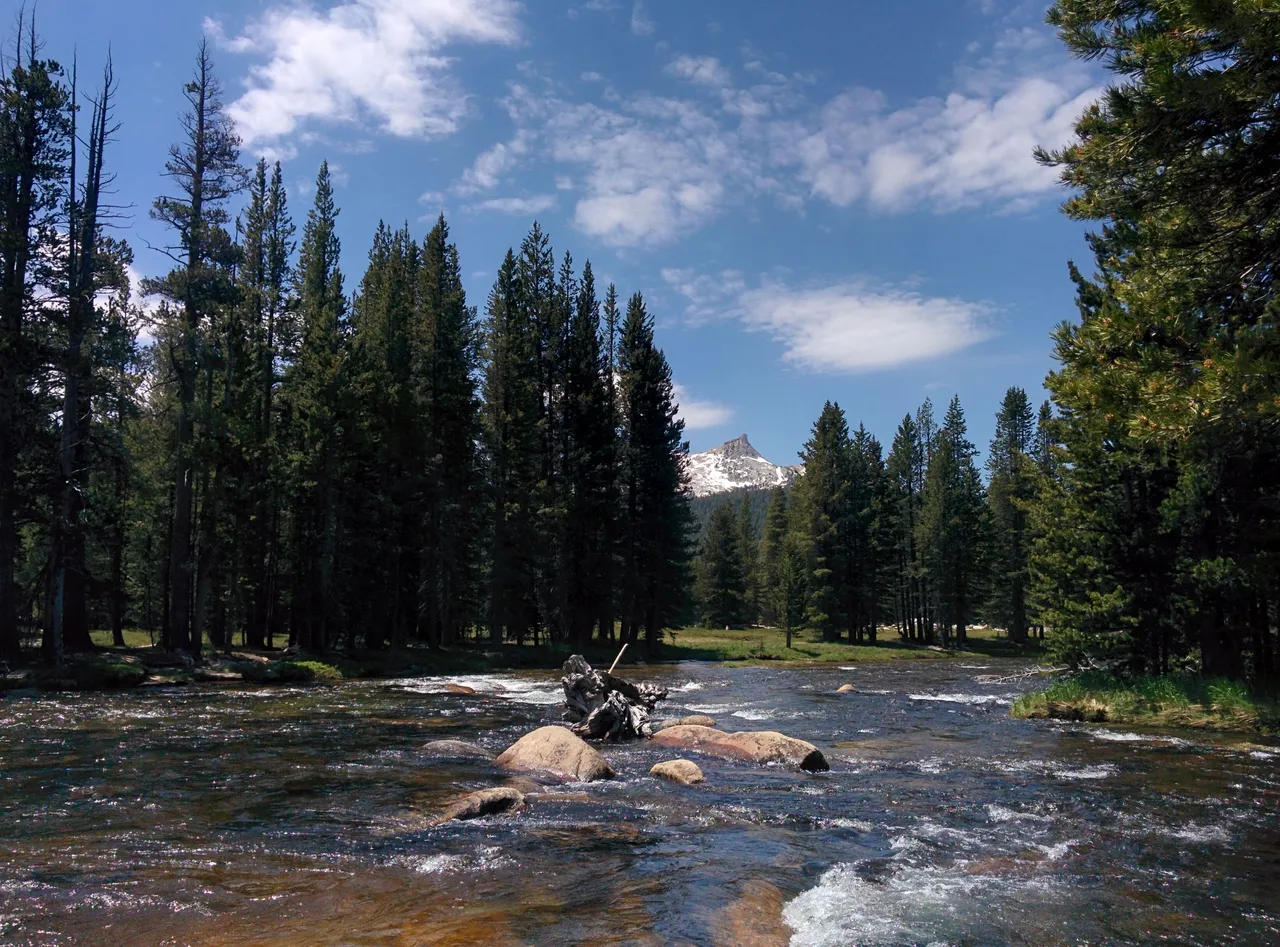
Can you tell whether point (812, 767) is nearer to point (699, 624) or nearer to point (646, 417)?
point (646, 417)

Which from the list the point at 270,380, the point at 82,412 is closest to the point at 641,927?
the point at 82,412

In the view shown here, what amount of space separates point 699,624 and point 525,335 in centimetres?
5875

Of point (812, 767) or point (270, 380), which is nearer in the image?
point (812, 767)

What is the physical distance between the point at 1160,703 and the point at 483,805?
17907 millimetres

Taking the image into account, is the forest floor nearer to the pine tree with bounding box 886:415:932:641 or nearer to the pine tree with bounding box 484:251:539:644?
the pine tree with bounding box 484:251:539:644

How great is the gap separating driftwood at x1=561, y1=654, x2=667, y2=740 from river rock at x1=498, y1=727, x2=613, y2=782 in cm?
324

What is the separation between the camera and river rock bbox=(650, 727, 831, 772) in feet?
45.5

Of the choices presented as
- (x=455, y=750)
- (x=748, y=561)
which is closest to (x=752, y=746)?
(x=455, y=750)

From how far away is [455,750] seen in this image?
1462 centimetres

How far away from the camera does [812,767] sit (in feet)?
44.9

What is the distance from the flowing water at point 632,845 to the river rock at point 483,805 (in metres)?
0.27

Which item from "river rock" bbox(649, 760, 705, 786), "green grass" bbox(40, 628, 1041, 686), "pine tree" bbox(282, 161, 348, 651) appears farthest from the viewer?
"pine tree" bbox(282, 161, 348, 651)

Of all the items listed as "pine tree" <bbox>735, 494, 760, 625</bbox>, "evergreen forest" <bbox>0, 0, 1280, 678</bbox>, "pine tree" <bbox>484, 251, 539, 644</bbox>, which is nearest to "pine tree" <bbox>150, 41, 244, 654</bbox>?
"evergreen forest" <bbox>0, 0, 1280, 678</bbox>

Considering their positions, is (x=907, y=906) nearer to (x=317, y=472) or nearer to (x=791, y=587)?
(x=317, y=472)
